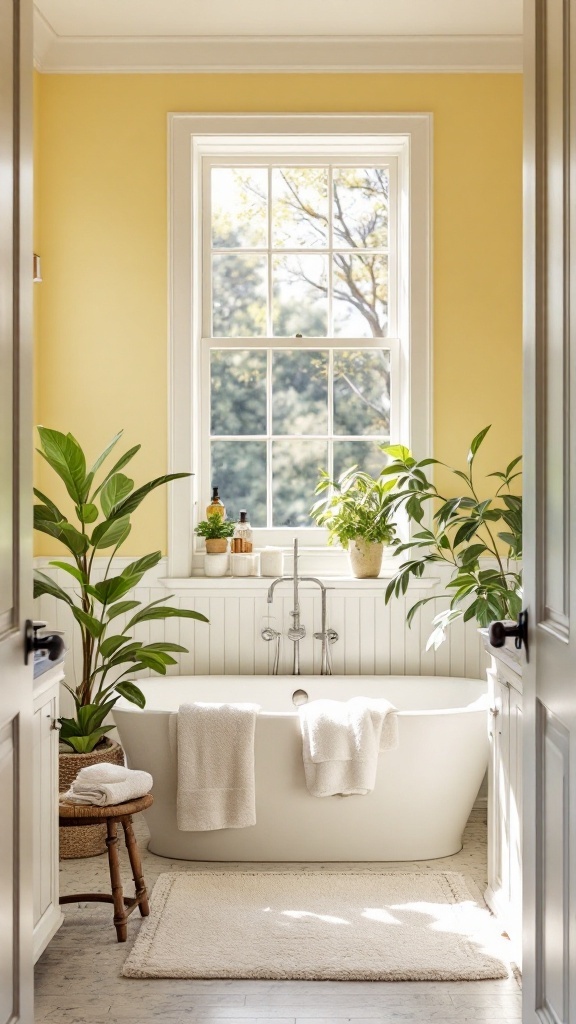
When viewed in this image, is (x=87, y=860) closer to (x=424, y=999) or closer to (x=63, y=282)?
(x=424, y=999)

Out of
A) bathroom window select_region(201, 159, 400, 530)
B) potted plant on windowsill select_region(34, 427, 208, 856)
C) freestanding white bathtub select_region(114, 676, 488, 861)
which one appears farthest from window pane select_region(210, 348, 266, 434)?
freestanding white bathtub select_region(114, 676, 488, 861)

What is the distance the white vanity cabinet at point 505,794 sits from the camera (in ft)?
9.01

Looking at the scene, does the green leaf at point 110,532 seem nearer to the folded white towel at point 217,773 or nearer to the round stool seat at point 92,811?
the folded white towel at point 217,773

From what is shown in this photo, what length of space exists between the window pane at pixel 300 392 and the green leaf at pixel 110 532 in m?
1.11

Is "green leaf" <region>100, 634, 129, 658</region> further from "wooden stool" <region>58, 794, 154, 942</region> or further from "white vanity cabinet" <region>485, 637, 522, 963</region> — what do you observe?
"white vanity cabinet" <region>485, 637, 522, 963</region>

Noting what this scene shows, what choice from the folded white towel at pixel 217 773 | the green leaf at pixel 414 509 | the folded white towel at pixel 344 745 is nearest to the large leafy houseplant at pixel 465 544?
the green leaf at pixel 414 509

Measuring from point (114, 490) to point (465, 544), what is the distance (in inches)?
62.9

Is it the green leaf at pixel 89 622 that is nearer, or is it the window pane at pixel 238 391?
the green leaf at pixel 89 622

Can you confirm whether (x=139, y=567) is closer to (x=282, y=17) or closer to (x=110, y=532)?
(x=110, y=532)

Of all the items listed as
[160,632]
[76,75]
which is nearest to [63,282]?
[76,75]

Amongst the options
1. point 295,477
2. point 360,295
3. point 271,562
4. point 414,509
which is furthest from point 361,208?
point 271,562

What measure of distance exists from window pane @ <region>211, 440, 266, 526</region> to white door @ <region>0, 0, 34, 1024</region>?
272cm

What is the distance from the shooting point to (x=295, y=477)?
450cm

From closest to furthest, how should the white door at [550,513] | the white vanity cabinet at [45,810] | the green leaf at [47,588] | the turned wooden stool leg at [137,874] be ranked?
1. the white door at [550,513]
2. the white vanity cabinet at [45,810]
3. the turned wooden stool leg at [137,874]
4. the green leaf at [47,588]
